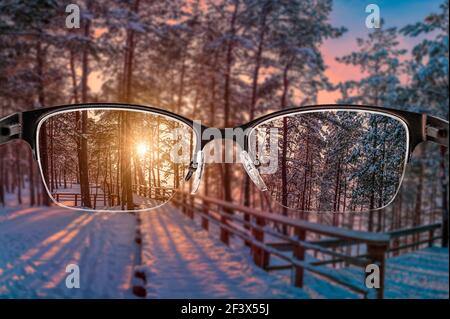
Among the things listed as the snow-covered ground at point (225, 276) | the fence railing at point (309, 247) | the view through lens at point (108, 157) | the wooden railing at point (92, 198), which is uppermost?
the view through lens at point (108, 157)

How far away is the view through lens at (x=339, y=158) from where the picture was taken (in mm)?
1271

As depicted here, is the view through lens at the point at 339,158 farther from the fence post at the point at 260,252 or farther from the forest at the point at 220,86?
the fence post at the point at 260,252

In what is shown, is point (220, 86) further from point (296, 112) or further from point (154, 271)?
point (296, 112)

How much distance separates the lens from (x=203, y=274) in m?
4.59

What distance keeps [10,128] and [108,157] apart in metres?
0.37

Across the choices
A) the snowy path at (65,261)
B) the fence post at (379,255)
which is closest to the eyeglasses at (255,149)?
the snowy path at (65,261)

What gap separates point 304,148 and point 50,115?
3.58 ft

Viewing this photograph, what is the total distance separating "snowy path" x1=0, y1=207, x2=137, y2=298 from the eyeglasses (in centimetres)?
100

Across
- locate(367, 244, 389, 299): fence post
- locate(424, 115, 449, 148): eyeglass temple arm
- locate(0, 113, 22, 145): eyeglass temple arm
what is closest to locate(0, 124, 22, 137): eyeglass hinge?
locate(0, 113, 22, 145): eyeglass temple arm

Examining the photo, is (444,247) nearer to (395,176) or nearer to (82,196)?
(395,176)

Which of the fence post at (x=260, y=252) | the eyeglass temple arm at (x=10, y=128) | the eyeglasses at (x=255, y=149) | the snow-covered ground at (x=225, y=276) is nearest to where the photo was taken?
the eyeglass temple arm at (x=10, y=128)

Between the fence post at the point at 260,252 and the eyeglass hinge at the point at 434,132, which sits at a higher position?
the eyeglass hinge at the point at 434,132

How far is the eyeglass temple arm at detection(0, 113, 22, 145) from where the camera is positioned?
106cm
